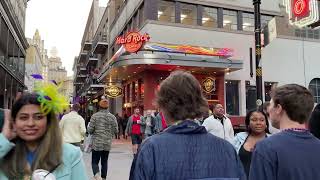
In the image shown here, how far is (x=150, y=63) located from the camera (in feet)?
79.8

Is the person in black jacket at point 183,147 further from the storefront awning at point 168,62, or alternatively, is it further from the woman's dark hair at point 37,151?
the storefront awning at point 168,62

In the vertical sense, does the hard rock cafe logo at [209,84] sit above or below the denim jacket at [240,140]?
above

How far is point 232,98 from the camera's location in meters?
29.8

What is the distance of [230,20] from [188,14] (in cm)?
359

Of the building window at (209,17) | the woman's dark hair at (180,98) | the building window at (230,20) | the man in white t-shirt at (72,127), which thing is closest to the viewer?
the woman's dark hair at (180,98)

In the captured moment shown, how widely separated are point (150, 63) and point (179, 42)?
4.81 meters

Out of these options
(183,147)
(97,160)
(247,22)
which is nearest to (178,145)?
(183,147)

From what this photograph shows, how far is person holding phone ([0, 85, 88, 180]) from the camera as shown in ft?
7.81

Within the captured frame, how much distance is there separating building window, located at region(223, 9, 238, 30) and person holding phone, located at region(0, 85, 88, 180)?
28.5 meters

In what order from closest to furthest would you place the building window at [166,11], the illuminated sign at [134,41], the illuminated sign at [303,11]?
the illuminated sign at [303,11] → the illuminated sign at [134,41] → the building window at [166,11]

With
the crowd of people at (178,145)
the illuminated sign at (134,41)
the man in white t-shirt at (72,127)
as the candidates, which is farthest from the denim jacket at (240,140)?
the illuminated sign at (134,41)

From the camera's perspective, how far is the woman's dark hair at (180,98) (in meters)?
2.44

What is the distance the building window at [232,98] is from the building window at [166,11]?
6.20 m

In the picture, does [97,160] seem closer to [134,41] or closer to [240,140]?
[240,140]
